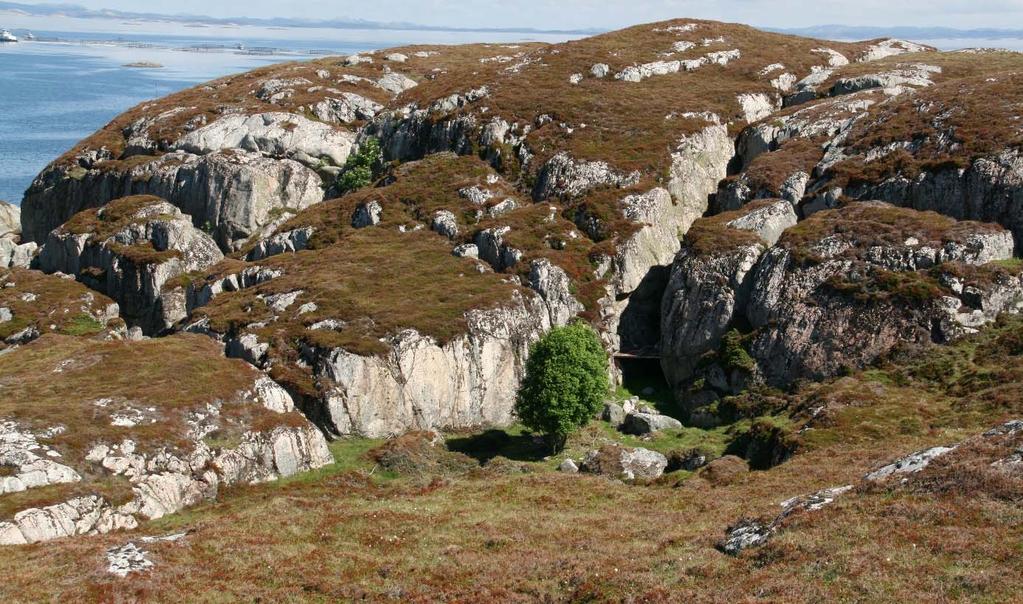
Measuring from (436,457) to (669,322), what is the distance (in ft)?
85.6

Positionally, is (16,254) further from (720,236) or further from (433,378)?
(720,236)

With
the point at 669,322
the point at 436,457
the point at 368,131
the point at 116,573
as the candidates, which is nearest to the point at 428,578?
the point at 116,573

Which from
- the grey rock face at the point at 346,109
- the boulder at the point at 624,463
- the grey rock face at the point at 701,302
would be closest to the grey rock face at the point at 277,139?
the grey rock face at the point at 346,109

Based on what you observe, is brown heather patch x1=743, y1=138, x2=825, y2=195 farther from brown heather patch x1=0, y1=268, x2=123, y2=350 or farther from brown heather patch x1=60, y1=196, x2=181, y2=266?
brown heather patch x1=0, y1=268, x2=123, y2=350

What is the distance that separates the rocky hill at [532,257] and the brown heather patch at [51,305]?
0.41m

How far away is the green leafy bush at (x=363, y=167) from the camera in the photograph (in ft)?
342

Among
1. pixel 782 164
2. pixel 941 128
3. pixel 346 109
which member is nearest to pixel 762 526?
pixel 782 164

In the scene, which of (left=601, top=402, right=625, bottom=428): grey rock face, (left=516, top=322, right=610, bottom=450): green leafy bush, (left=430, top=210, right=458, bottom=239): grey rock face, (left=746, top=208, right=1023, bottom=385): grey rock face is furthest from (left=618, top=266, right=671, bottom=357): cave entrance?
(left=430, top=210, right=458, bottom=239): grey rock face

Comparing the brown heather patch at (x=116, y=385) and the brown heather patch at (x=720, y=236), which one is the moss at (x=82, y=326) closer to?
the brown heather patch at (x=116, y=385)

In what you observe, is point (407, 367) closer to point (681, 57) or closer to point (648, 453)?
point (648, 453)

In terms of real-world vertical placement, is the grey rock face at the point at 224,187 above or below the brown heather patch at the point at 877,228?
below

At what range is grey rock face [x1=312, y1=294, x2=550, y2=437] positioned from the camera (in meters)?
63.9

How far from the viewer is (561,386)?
6178 centimetres

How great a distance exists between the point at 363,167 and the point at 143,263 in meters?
28.5
